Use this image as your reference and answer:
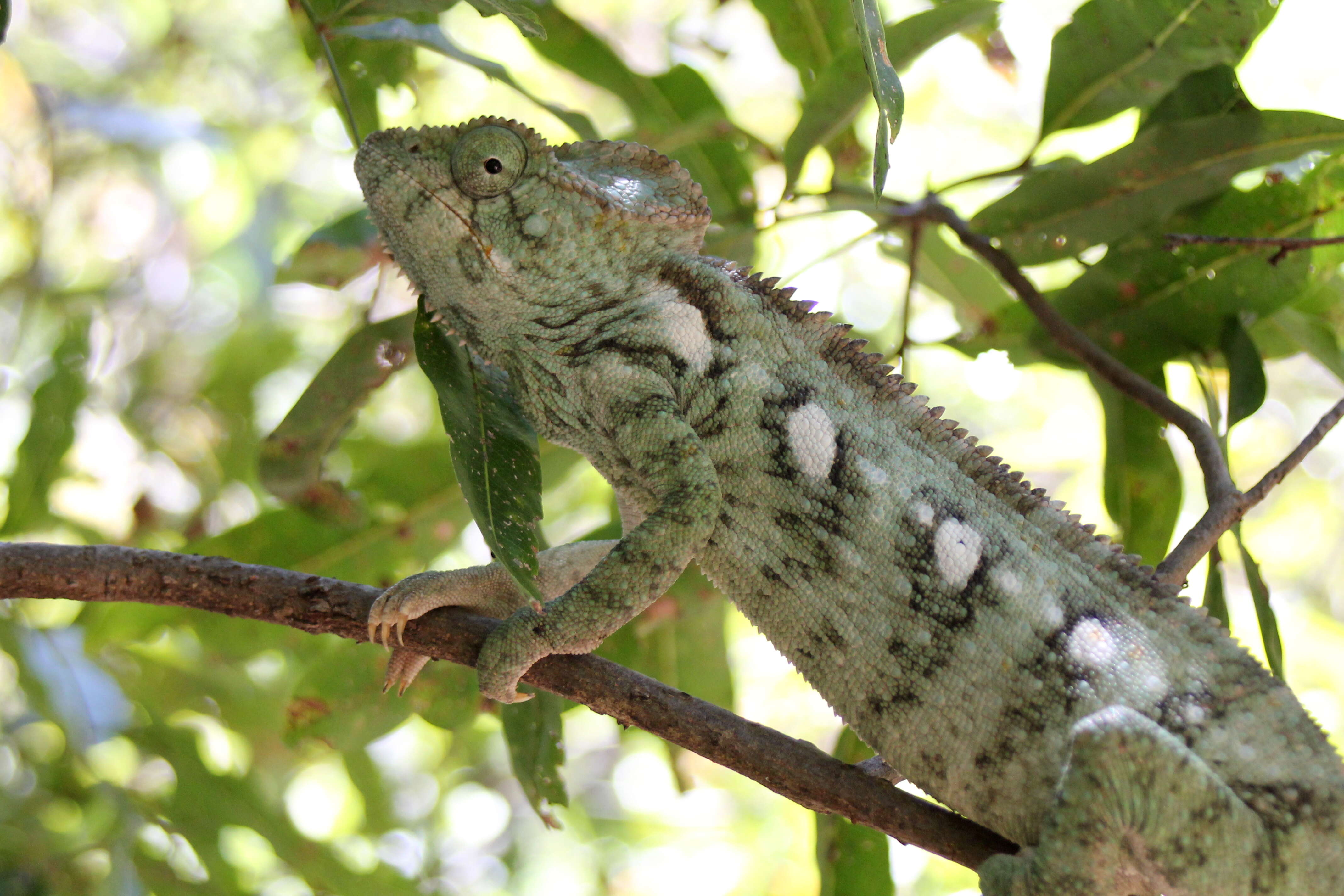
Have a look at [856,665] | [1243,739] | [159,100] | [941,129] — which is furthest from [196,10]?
[1243,739]

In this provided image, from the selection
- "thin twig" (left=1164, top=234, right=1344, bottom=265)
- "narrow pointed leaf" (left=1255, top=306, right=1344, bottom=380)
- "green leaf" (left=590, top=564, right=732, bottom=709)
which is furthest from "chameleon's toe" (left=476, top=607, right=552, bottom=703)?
"narrow pointed leaf" (left=1255, top=306, right=1344, bottom=380)

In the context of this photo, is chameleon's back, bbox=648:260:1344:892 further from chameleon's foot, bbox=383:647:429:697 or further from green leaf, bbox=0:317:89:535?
green leaf, bbox=0:317:89:535

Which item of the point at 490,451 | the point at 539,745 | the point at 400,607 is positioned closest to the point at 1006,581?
the point at 490,451

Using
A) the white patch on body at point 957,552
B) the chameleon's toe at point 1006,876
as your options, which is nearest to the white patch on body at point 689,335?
the white patch on body at point 957,552

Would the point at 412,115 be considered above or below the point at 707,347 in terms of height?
above

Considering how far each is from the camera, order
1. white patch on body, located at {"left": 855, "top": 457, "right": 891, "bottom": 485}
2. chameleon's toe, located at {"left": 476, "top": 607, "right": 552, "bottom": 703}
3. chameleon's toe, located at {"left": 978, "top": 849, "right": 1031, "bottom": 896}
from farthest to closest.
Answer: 1. white patch on body, located at {"left": 855, "top": 457, "right": 891, "bottom": 485}
2. chameleon's toe, located at {"left": 476, "top": 607, "right": 552, "bottom": 703}
3. chameleon's toe, located at {"left": 978, "top": 849, "right": 1031, "bottom": 896}

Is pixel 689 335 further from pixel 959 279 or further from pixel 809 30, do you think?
pixel 959 279

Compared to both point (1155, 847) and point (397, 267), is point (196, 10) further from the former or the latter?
point (1155, 847)
